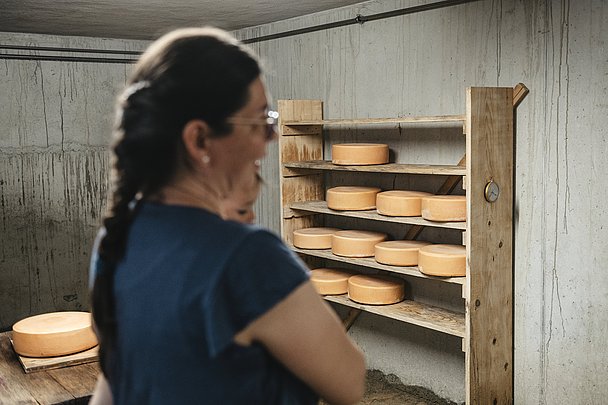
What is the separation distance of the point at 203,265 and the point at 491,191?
2.38 meters

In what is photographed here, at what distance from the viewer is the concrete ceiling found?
3.71m

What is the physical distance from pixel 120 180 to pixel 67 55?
4.44m

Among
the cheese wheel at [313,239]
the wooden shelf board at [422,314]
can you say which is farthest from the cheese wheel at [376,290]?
the cheese wheel at [313,239]

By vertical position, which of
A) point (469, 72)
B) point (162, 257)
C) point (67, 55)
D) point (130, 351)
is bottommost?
point (130, 351)

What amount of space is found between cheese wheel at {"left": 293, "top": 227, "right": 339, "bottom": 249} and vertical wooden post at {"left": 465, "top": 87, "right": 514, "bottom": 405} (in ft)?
3.35

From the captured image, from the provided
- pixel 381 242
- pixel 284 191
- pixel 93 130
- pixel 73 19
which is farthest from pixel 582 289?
pixel 93 130

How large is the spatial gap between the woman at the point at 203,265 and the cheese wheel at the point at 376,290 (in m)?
2.58

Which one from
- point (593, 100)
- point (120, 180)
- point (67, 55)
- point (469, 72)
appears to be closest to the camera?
point (120, 180)

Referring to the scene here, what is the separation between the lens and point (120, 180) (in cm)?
93

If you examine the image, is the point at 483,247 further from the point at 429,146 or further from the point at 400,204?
the point at 429,146

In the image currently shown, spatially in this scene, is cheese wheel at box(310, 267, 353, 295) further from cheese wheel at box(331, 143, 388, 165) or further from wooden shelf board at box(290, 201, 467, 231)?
cheese wheel at box(331, 143, 388, 165)

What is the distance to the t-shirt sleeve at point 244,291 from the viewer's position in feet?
2.66

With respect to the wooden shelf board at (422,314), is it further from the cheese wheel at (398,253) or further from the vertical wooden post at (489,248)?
the cheese wheel at (398,253)

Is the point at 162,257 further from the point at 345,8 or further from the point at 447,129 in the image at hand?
the point at 345,8
